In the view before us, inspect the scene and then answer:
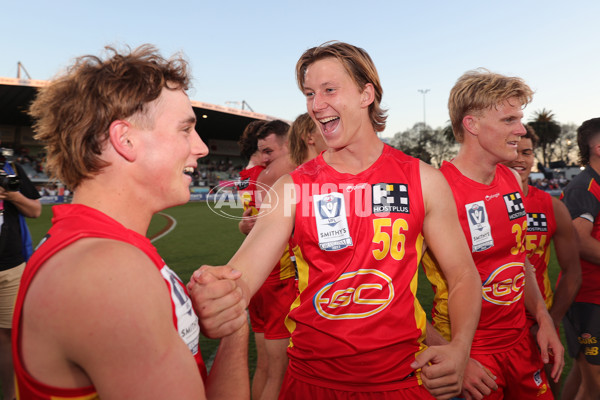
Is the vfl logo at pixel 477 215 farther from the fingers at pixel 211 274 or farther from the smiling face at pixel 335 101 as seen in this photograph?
the fingers at pixel 211 274

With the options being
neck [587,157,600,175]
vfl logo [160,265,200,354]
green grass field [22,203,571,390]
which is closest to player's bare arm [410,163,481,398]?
vfl logo [160,265,200,354]

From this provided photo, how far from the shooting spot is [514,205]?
9.70ft

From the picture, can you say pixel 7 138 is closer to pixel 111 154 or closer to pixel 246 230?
pixel 246 230

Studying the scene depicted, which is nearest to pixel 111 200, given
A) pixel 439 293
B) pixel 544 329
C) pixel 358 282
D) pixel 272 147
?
pixel 358 282

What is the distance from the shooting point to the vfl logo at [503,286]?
2.71 meters

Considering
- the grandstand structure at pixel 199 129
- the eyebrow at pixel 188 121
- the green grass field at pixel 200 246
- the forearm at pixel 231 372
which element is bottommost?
the green grass field at pixel 200 246

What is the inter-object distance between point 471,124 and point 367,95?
3.76ft

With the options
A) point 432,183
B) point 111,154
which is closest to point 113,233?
point 111,154

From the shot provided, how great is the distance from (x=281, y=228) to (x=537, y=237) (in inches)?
98.6

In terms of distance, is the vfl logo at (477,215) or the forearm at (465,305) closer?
the forearm at (465,305)

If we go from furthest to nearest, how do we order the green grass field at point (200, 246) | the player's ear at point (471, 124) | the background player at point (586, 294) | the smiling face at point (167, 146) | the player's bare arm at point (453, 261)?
the green grass field at point (200, 246), the background player at point (586, 294), the player's ear at point (471, 124), the player's bare arm at point (453, 261), the smiling face at point (167, 146)

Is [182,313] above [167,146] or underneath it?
underneath

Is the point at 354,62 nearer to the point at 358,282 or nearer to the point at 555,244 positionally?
the point at 358,282

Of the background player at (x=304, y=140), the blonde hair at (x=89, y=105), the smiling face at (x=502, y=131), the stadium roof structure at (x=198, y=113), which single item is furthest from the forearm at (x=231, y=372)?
the stadium roof structure at (x=198, y=113)
